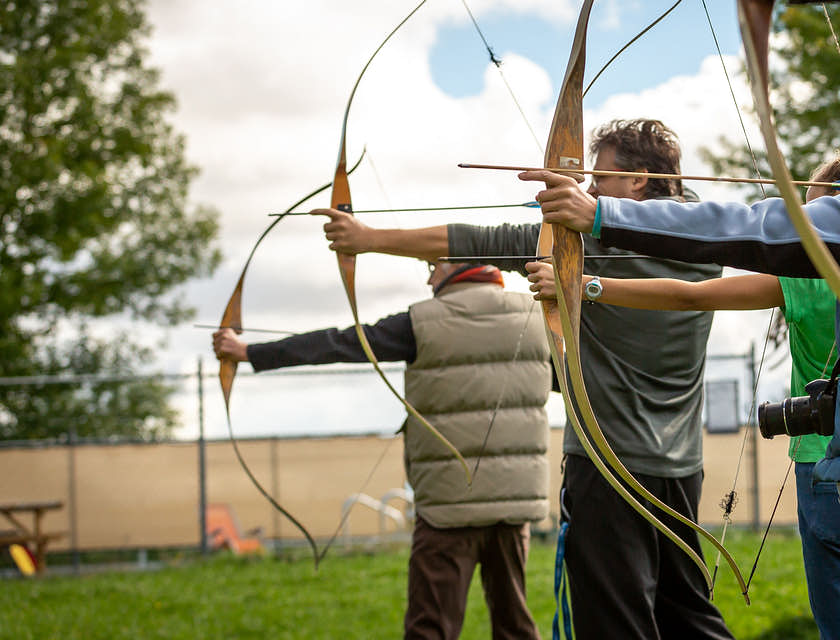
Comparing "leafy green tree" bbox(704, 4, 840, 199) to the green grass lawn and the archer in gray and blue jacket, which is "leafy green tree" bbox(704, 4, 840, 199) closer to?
the green grass lawn

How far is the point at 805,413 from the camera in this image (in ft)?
4.94

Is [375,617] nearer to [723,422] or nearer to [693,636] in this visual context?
[693,636]

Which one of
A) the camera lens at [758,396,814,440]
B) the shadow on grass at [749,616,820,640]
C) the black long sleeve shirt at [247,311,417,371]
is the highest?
the black long sleeve shirt at [247,311,417,371]

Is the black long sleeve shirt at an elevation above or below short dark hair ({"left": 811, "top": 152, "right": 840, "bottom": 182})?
below

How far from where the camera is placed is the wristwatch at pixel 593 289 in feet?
5.53

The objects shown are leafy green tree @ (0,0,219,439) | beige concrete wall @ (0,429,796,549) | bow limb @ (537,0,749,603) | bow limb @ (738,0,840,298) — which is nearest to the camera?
bow limb @ (738,0,840,298)

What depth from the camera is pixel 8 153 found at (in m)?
12.0

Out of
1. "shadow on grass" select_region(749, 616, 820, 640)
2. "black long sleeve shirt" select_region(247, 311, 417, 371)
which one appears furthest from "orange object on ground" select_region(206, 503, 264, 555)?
"black long sleeve shirt" select_region(247, 311, 417, 371)

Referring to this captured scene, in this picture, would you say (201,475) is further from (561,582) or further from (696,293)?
(696,293)

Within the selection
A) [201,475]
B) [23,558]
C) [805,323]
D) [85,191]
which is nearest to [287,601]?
[201,475]

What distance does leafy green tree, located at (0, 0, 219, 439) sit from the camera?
11.9 metres

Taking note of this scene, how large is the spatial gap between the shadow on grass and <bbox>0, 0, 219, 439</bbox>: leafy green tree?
816cm

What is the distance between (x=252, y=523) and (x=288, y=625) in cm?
335

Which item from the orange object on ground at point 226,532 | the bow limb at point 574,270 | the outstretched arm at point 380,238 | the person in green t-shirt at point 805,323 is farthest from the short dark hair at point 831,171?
the orange object on ground at point 226,532
